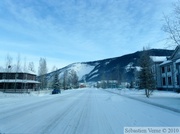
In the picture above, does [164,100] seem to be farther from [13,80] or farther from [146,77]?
[13,80]

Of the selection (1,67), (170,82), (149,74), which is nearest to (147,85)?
(149,74)

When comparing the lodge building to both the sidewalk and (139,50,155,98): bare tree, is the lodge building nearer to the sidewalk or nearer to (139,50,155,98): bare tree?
the sidewalk

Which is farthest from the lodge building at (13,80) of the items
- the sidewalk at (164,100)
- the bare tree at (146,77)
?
the bare tree at (146,77)

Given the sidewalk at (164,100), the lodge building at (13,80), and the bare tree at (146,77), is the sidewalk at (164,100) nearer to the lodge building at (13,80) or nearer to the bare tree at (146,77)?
the bare tree at (146,77)

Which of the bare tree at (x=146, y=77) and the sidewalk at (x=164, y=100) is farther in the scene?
the bare tree at (x=146, y=77)

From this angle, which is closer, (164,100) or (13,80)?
(164,100)

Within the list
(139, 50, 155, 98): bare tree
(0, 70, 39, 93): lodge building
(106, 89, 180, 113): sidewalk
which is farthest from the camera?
(0, 70, 39, 93): lodge building

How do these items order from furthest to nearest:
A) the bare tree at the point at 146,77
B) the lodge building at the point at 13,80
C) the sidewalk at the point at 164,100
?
1. the lodge building at the point at 13,80
2. the bare tree at the point at 146,77
3. the sidewalk at the point at 164,100

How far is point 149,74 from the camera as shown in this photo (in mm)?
34250

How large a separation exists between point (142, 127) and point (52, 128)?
13.0 ft

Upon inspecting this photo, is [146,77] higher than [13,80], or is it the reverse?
[13,80]

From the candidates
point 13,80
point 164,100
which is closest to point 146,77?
point 164,100

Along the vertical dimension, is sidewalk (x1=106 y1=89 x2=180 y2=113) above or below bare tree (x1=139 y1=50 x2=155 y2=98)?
below

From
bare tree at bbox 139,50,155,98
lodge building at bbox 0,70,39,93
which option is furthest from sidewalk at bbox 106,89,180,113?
lodge building at bbox 0,70,39,93
